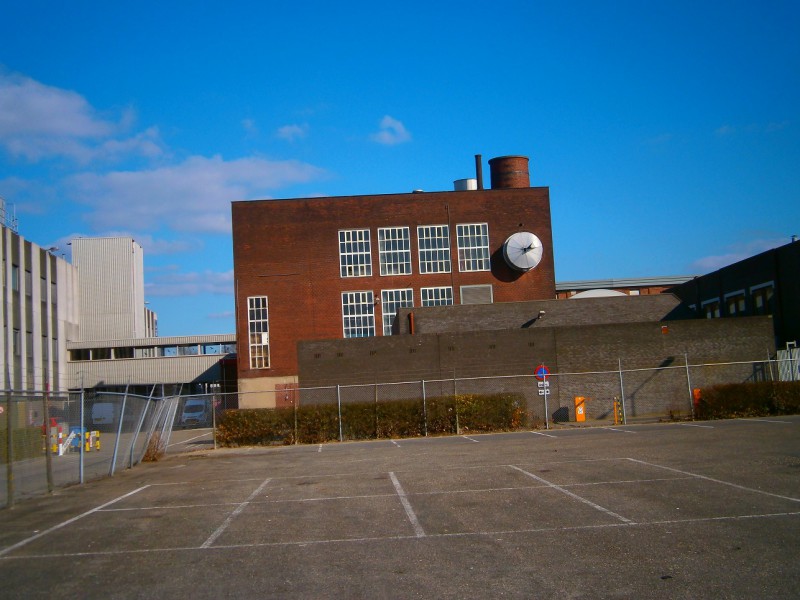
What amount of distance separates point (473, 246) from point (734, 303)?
676 inches

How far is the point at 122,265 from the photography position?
7288 centimetres

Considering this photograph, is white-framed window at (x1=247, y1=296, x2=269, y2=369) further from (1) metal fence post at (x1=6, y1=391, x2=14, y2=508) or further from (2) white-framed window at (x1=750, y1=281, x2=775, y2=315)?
(1) metal fence post at (x1=6, y1=391, x2=14, y2=508)

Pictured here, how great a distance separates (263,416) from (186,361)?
35.4 meters

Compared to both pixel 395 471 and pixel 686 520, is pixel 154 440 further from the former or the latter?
pixel 686 520

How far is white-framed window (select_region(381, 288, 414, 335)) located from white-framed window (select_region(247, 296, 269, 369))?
782cm

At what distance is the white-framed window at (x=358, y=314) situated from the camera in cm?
5250

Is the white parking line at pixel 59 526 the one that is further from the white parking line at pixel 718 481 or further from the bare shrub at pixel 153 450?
the white parking line at pixel 718 481

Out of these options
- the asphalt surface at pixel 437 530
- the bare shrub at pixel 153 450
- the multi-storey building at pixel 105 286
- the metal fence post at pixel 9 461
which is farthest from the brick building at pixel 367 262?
the metal fence post at pixel 9 461

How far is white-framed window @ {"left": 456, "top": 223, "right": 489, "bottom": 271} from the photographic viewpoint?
53.6m

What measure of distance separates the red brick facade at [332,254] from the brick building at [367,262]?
7 cm

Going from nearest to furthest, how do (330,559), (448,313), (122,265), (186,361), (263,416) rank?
(330,559), (263,416), (448,313), (186,361), (122,265)

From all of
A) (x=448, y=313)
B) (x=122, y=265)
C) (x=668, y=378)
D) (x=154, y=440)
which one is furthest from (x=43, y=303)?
(x=668, y=378)

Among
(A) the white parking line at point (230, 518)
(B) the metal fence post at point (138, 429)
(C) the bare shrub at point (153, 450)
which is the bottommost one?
(A) the white parking line at point (230, 518)

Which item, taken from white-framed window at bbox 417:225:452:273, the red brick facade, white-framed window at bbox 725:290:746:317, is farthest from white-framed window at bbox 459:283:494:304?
white-framed window at bbox 725:290:746:317
